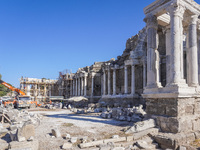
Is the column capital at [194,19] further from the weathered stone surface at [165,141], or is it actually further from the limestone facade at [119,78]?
the limestone facade at [119,78]

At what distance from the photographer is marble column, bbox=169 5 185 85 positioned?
741cm

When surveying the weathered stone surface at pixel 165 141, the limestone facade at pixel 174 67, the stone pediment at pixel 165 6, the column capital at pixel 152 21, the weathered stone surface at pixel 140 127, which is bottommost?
the weathered stone surface at pixel 165 141

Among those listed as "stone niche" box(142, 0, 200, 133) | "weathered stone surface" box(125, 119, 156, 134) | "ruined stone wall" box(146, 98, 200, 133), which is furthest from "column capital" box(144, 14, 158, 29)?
"weathered stone surface" box(125, 119, 156, 134)

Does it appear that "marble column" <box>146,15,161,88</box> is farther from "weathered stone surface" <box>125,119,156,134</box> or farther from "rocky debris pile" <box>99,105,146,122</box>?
"rocky debris pile" <box>99,105,146,122</box>

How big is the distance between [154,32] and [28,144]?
793 centimetres

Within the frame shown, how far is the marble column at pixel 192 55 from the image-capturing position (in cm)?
858

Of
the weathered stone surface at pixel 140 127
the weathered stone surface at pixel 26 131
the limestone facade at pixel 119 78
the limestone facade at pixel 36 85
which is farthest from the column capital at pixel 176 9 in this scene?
the limestone facade at pixel 36 85

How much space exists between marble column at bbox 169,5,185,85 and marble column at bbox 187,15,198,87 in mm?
1503

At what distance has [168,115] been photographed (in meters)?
7.31

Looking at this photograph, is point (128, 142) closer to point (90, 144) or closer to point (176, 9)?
point (90, 144)

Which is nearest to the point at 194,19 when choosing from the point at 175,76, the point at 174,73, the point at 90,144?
the point at 174,73

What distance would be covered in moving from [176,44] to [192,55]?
1759mm

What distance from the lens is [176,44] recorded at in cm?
763

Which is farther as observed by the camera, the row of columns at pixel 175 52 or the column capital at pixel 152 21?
the column capital at pixel 152 21
